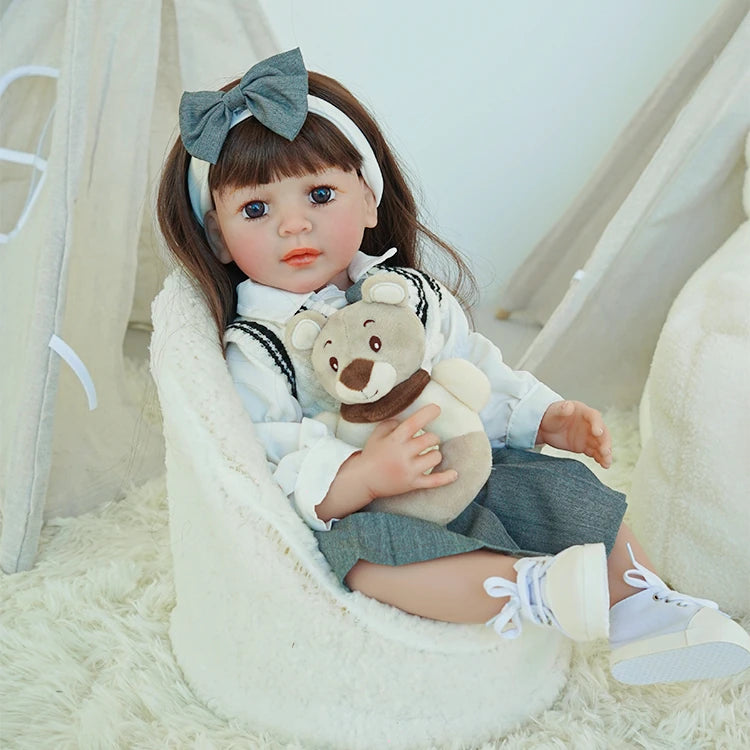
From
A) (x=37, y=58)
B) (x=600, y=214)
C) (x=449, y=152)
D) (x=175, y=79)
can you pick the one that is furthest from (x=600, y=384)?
(x=37, y=58)

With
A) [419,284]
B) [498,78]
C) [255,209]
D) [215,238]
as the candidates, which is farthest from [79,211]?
[498,78]

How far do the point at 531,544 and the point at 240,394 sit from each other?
401 millimetres

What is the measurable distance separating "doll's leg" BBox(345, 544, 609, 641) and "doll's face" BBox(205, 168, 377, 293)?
1.26 feet

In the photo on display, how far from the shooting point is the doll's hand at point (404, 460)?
3.39ft

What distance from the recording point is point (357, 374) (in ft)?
3.49

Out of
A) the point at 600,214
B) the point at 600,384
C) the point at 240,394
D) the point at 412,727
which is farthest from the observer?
the point at 600,214

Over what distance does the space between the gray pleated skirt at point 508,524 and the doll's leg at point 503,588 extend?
2cm

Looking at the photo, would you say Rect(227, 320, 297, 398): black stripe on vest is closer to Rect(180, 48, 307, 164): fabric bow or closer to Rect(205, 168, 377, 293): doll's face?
Rect(205, 168, 377, 293): doll's face

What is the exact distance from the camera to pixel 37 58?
163 cm

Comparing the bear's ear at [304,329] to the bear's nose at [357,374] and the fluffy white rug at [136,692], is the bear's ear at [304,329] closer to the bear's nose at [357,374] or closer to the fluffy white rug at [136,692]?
the bear's nose at [357,374]

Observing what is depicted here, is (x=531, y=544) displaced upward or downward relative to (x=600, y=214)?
downward

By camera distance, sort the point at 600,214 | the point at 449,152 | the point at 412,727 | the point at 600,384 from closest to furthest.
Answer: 1. the point at 412,727
2. the point at 600,384
3. the point at 600,214
4. the point at 449,152

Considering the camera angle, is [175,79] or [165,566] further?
[175,79]

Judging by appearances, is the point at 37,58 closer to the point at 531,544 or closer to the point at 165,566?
the point at 165,566
